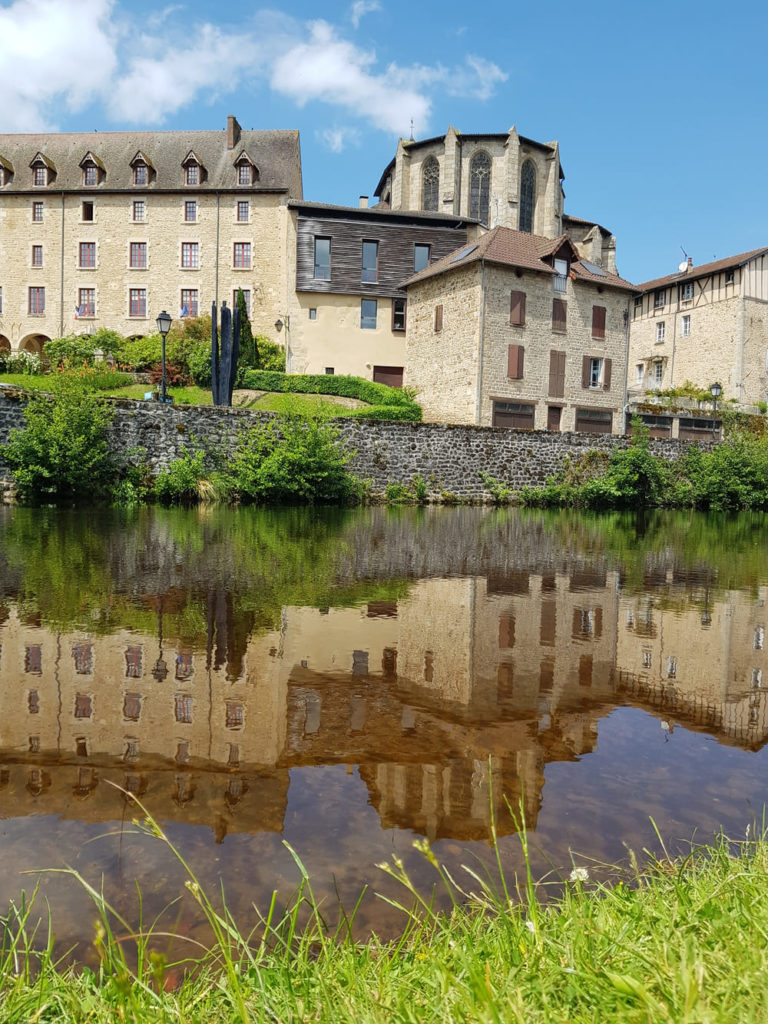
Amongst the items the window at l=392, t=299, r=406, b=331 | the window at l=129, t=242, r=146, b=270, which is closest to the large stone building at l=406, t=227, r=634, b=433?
the window at l=392, t=299, r=406, b=331

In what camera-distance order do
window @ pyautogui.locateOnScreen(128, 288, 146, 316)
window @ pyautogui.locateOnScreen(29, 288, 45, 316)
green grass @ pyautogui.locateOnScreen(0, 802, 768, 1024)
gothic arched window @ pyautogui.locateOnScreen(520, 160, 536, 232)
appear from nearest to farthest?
green grass @ pyautogui.locateOnScreen(0, 802, 768, 1024) → window @ pyautogui.locateOnScreen(128, 288, 146, 316) → window @ pyautogui.locateOnScreen(29, 288, 45, 316) → gothic arched window @ pyautogui.locateOnScreen(520, 160, 536, 232)

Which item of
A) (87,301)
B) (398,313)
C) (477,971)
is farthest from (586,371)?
(477,971)

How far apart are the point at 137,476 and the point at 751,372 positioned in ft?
121

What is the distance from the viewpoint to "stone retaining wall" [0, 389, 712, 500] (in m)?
17.9

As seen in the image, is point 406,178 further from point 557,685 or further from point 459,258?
point 557,685

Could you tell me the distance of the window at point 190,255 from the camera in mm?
40875

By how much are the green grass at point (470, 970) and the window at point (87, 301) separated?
1738 inches

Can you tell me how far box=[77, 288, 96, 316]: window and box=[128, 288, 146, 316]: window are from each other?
7.13 ft

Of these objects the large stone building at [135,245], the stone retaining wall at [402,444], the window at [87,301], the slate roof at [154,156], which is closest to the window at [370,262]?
the large stone building at [135,245]

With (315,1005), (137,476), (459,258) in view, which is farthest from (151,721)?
(459,258)

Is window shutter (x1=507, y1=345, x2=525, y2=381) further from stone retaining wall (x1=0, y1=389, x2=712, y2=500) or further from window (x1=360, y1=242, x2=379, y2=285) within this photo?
window (x1=360, y1=242, x2=379, y2=285)

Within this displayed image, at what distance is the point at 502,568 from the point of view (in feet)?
29.9

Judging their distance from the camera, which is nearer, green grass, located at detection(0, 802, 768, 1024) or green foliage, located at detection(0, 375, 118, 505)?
green grass, located at detection(0, 802, 768, 1024)

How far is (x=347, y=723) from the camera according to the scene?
3613mm
